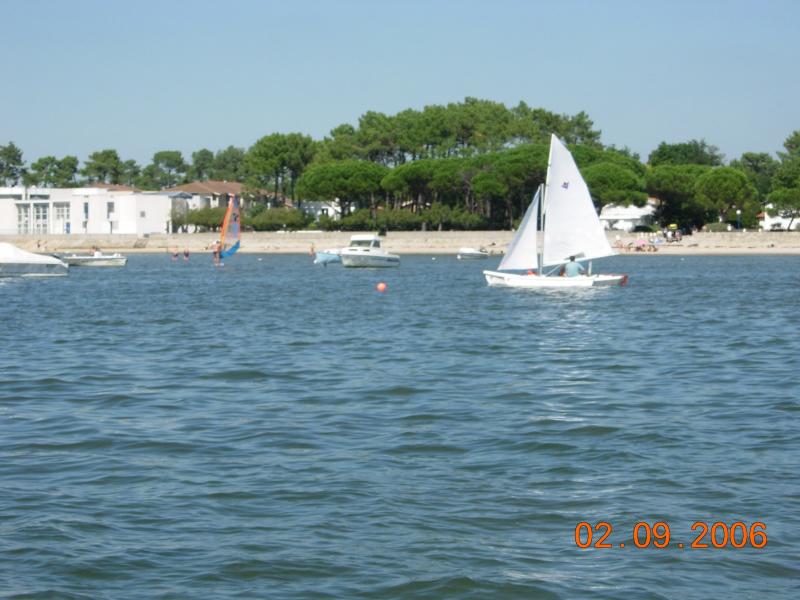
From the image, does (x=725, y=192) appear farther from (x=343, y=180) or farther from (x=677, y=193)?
(x=343, y=180)

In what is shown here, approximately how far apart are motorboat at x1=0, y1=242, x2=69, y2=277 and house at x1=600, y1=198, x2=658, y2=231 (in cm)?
5899

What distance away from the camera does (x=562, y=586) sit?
9477 mm

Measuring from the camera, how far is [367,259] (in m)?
82.4

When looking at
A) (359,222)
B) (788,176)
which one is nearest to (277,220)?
(359,222)

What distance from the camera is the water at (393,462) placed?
984cm

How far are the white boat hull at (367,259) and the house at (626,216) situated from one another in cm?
3831

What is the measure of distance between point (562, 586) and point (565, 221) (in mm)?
39398

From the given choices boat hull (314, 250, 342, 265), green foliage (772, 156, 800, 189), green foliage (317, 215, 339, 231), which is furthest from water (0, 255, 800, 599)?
green foliage (772, 156, 800, 189)

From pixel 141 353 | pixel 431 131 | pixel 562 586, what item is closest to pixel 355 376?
pixel 141 353

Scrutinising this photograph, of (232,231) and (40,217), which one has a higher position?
(40,217)

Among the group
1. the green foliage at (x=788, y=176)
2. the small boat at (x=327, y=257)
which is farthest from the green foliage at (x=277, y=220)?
the green foliage at (x=788, y=176)

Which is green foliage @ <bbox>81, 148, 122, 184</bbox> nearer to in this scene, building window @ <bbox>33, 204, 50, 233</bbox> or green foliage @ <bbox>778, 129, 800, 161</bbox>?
building window @ <bbox>33, 204, 50, 233</bbox>

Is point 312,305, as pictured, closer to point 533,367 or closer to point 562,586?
point 533,367

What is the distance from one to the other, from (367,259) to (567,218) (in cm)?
3541
